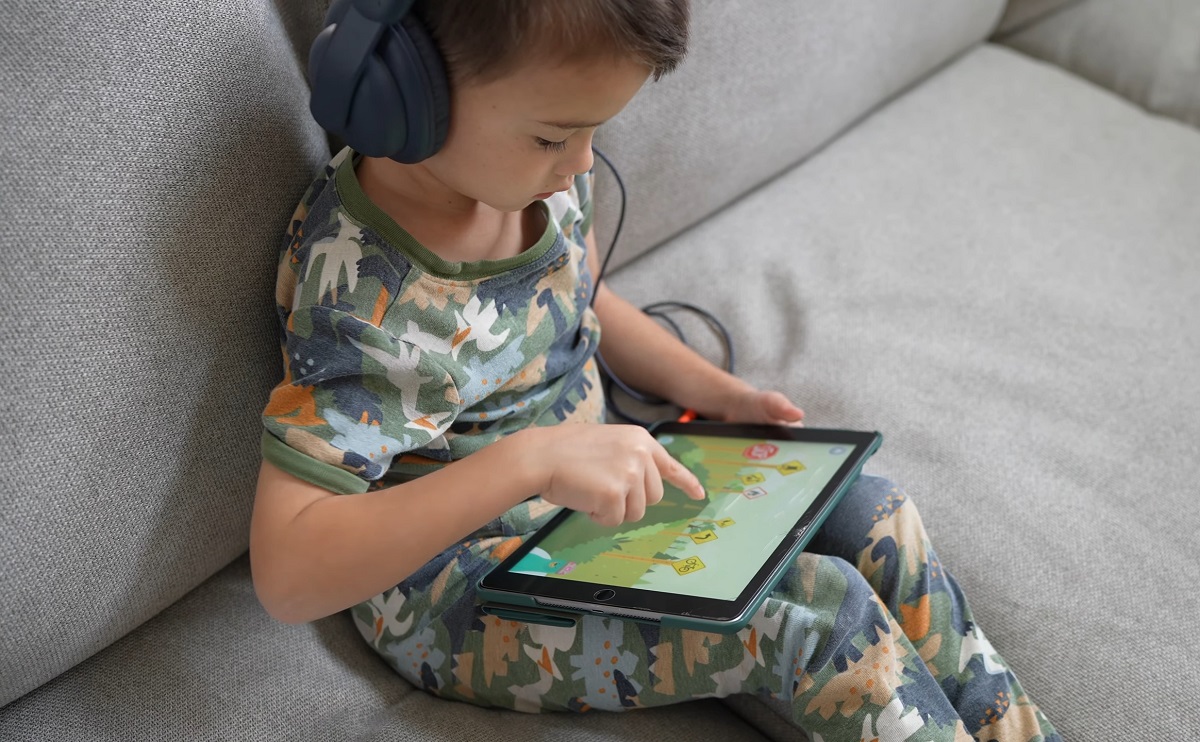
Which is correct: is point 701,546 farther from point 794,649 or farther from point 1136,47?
point 1136,47

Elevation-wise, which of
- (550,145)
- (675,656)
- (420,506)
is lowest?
(675,656)

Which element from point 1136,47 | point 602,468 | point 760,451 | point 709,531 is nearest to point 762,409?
point 760,451

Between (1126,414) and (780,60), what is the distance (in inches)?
23.3

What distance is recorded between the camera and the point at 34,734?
78 cm

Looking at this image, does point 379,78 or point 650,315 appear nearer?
point 379,78

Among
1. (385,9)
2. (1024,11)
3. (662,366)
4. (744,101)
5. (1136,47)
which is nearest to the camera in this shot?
(385,9)

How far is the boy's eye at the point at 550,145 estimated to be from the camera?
708 mm

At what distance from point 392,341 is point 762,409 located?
0.40m

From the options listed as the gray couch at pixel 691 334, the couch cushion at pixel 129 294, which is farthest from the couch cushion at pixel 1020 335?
the couch cushion at pixel 129 294

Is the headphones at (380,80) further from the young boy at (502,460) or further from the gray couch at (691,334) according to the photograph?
the gray couch at (691,334)

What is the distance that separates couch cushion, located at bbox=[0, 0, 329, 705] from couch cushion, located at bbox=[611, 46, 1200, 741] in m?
0.54

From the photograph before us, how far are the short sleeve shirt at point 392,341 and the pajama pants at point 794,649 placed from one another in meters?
0.12

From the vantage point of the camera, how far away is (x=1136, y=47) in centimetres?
164

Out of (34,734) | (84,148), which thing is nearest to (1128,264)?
(84,148)
